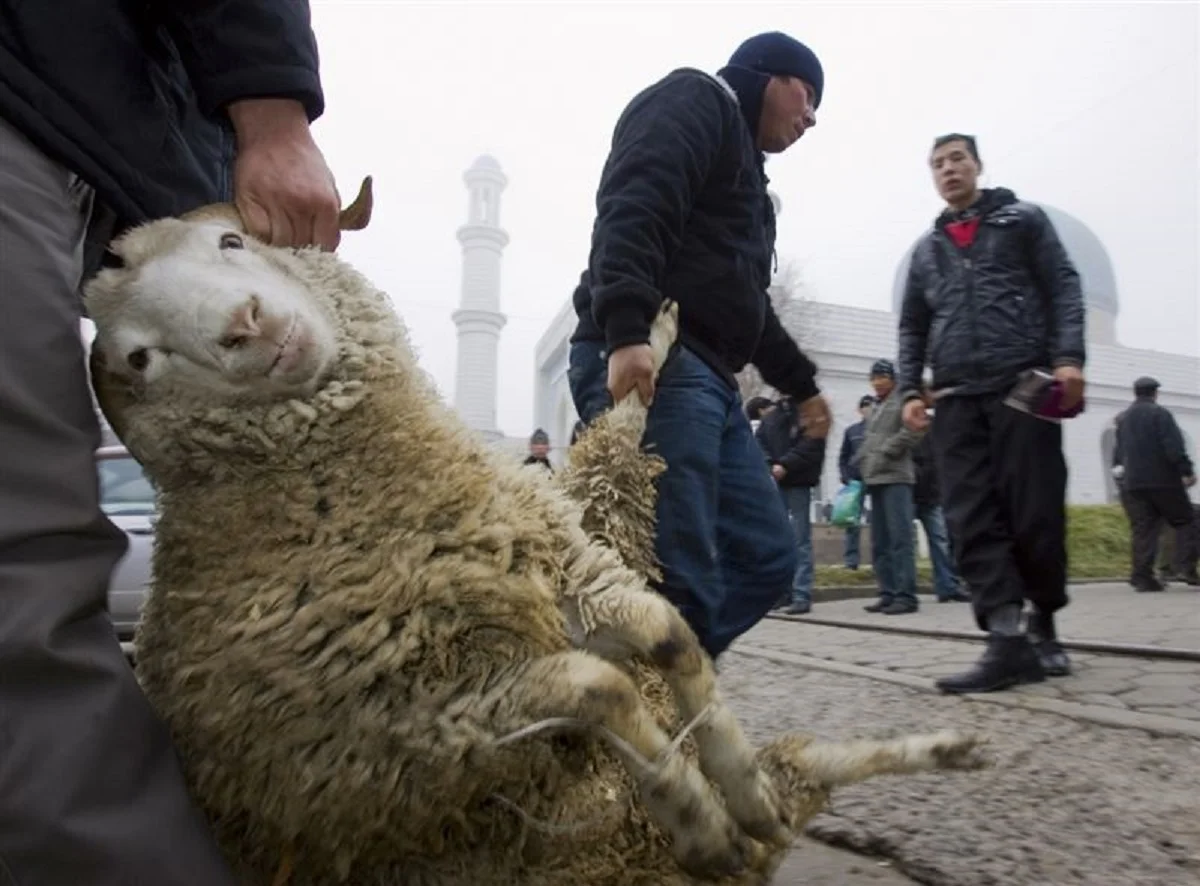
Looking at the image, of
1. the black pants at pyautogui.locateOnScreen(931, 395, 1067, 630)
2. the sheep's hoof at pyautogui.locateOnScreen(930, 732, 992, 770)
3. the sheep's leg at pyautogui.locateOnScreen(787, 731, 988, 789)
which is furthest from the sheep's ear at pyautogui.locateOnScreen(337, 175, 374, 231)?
the black pants at pyautogui.locateOnScreen(931, 395, 1067, 630)

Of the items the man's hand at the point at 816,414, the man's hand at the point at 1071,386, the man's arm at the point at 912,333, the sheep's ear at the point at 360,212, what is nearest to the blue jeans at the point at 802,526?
the man's arm at the point at 912,333

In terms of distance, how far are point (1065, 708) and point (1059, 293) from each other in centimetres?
177

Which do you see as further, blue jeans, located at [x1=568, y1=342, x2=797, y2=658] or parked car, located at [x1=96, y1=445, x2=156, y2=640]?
parked car, located at [x1=96, y1=445, x2=156, y2=640]

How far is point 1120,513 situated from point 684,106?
17968 mm

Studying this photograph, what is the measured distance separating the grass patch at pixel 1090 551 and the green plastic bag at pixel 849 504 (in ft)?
2.73

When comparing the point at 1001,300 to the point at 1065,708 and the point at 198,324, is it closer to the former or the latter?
the point at 1065,708

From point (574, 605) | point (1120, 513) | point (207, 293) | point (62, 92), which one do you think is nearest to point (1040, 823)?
point (574, 605)

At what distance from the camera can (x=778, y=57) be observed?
2961 millimetres

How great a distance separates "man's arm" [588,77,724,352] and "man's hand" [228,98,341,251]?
87 cm

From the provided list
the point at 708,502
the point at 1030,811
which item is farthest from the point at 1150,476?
the point at 708,502

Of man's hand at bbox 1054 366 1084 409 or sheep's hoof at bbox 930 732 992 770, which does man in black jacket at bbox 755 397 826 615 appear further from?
sheep's hoof at bbox 930 732 992 770

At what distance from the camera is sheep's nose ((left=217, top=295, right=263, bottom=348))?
4.85ft

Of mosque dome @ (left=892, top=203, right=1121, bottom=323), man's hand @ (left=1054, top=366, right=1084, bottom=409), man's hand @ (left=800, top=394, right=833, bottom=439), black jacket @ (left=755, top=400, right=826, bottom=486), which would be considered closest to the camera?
man's hand @ (left=800, top=394, right=833, bottom=439)

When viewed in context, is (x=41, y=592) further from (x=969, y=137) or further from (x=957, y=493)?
(x=969, y=137)
